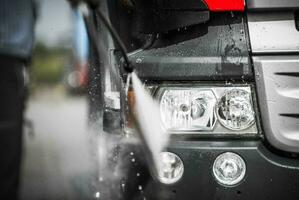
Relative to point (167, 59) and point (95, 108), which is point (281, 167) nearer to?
point (167, 59)

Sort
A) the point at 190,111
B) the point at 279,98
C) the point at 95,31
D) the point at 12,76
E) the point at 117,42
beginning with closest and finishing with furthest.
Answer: the point at 12,76 → the point at 117,42 → the point at 95,31 → the point at 279,98 → the point at 190,111

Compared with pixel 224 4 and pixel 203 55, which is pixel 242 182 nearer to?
pixel 203 55

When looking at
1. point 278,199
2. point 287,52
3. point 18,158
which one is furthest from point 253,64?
point 18,158

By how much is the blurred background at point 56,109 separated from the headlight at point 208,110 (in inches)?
17.8

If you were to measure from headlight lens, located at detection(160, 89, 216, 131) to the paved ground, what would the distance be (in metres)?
0.46

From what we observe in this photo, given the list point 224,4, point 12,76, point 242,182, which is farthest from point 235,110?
point 12,76

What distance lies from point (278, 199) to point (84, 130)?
1.05 meters

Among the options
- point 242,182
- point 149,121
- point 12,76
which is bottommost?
point 242,182

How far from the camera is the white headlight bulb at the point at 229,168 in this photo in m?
3.26

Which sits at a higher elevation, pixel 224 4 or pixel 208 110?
pixel 224 4

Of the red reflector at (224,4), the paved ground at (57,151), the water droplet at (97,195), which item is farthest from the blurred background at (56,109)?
the red reflector at (224,4)

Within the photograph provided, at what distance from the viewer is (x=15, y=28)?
264 cm

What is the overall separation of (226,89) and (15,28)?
1.13m

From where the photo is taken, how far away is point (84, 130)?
143 inches
